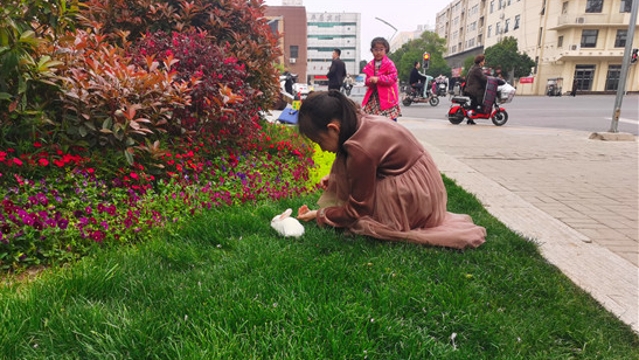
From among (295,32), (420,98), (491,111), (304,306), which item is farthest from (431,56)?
(304,306)

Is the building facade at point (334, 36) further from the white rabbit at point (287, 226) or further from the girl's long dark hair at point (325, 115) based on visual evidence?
the girl's long dark hair at point (325, 115)

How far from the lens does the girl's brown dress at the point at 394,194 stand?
241cm

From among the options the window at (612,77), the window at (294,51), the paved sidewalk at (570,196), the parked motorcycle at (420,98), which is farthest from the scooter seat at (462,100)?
the window at (294,51)

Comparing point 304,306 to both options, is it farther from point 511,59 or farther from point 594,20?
point 594,20

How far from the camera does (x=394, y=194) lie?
2469 millimetres

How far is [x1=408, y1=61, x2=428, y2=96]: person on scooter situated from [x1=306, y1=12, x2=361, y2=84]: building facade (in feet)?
269

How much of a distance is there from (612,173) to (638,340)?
4249mm

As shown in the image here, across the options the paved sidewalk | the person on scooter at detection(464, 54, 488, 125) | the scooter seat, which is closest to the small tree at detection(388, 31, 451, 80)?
the scooter seat

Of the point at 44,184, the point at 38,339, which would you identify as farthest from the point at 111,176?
the point at 38,339

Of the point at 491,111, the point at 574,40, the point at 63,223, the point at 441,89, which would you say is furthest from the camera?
the point at 574,40

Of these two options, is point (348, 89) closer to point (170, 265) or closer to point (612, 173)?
point (612, 173)

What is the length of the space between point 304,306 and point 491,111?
10.5 m

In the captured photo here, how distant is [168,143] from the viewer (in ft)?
11.5

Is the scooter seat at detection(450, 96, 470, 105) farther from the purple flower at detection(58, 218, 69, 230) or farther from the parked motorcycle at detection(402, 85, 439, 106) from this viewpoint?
the purple flower at detection(58, 218, 69, 230)
